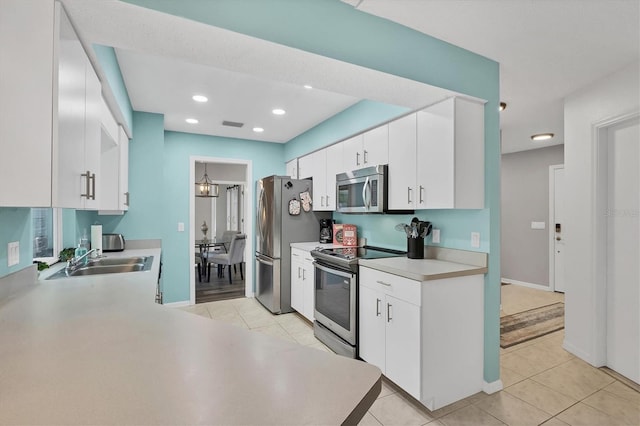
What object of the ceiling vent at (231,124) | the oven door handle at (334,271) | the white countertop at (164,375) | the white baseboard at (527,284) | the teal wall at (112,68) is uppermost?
the ceiling vent at (231,124)

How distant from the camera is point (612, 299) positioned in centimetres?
267

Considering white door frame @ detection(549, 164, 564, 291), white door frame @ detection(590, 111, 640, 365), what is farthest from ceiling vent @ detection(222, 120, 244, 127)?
white door frame @ detection(549, 164, 564, 291)

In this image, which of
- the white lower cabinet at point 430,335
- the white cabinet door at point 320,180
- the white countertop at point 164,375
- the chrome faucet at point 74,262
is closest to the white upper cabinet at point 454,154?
the white lower cabinet at point 430,335

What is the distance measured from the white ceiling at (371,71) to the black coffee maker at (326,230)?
1575 mm

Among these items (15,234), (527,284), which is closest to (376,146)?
(15,234)

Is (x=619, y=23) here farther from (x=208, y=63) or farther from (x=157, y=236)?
(x=157, y=236)

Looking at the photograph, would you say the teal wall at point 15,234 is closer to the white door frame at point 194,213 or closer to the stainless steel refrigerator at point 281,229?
the stainless steel refrigerator at point 281,229

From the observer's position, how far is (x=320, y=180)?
157 inches

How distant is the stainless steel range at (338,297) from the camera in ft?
8.73

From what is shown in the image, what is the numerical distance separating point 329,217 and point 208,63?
2936 millimetres

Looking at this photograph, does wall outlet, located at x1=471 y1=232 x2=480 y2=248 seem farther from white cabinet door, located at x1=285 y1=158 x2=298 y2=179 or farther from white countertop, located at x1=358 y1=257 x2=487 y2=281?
white cabinet door, located at x1=285 y1=158 x2=298 y2=179

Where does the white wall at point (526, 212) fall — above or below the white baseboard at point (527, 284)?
above

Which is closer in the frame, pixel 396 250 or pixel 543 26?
pixel 543 26

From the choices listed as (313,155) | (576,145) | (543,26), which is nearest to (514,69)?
(543,26)
